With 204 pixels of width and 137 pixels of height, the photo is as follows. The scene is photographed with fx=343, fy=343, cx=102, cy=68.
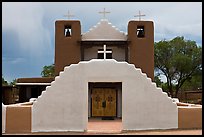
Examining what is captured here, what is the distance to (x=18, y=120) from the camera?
48.4 ft

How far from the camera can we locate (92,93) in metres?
20.1

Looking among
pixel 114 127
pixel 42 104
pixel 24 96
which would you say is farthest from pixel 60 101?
pixel 24 96

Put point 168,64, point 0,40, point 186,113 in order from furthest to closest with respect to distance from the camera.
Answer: point 168,64 < point 186,113 < point 0,40

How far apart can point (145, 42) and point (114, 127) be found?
8.50 m

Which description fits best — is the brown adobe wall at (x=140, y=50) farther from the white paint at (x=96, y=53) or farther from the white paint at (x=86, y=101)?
the white paint at (x=86, y=101)

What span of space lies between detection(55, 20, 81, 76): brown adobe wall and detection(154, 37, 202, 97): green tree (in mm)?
19021

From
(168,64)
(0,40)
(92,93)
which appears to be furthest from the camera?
(168,64)

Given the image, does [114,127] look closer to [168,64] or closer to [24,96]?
[24,96]

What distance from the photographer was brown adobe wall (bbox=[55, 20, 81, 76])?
22.8m

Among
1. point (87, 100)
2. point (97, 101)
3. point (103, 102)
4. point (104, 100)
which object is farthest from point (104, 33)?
point (87, 100)

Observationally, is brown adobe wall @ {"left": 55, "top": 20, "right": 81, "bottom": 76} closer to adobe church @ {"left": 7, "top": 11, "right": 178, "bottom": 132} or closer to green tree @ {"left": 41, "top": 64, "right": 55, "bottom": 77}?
adobe church @ {"left": 7, "top": 11, "right": 178, "bottom": 132}

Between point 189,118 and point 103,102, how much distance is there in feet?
20.1

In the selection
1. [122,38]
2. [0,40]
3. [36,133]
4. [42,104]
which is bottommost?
[36,133]

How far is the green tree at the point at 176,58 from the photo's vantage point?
39.3 meters
